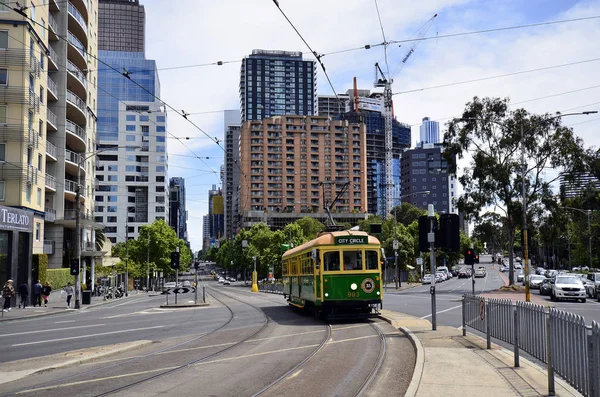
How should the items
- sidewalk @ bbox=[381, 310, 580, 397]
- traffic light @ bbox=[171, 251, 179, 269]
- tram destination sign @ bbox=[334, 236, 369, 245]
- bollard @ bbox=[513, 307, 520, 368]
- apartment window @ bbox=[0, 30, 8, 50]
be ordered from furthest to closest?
apartment window @ bbox=[0, 30, 8, 50], traffic light @ bbox=[171, 251, 179, 269], tram destination sign @ bbox=[334, 236, 369, 245], bollard @ bbox=[513, 307, 520, 368], sidewalk @ bbox=[381, 310, 580, 397]

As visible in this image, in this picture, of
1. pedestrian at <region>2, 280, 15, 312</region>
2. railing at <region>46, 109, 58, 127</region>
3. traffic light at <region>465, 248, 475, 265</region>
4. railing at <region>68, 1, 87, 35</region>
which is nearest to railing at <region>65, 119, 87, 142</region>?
railing at <region>46, 109, 58, 127</region>

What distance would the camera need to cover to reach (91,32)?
63406 millimetres

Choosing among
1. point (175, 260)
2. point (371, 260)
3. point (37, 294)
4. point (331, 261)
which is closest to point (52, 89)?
point (37, 294)

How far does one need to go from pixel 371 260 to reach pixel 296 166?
133018 millimetres

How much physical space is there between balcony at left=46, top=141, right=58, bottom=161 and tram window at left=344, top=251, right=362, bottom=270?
34.5m

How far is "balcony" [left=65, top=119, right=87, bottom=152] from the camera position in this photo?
54.1m

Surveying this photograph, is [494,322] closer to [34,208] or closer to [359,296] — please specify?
[359,296]

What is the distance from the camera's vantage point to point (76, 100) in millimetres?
55750

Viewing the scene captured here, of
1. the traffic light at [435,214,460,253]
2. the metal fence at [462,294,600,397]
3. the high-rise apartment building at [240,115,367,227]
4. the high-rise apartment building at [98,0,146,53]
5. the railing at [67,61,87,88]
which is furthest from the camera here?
the high-rise apartment building at [98,0,146,53]

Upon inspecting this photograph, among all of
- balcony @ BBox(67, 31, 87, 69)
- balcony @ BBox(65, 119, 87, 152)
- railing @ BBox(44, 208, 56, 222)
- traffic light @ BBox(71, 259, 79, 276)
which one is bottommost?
traffic light @ BBox(71, 259, 79, 276)

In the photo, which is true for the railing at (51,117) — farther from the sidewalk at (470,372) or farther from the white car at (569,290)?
the sidewalk at (470,372)

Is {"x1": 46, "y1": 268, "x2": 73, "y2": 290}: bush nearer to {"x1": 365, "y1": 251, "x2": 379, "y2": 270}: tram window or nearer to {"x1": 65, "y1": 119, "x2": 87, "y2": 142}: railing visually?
{"x1": 65, "y1": 119, "x2": 87, "y2": 142}: railing

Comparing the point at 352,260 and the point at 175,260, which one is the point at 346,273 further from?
the point at 175,260

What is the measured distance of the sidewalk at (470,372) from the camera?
9219mm
